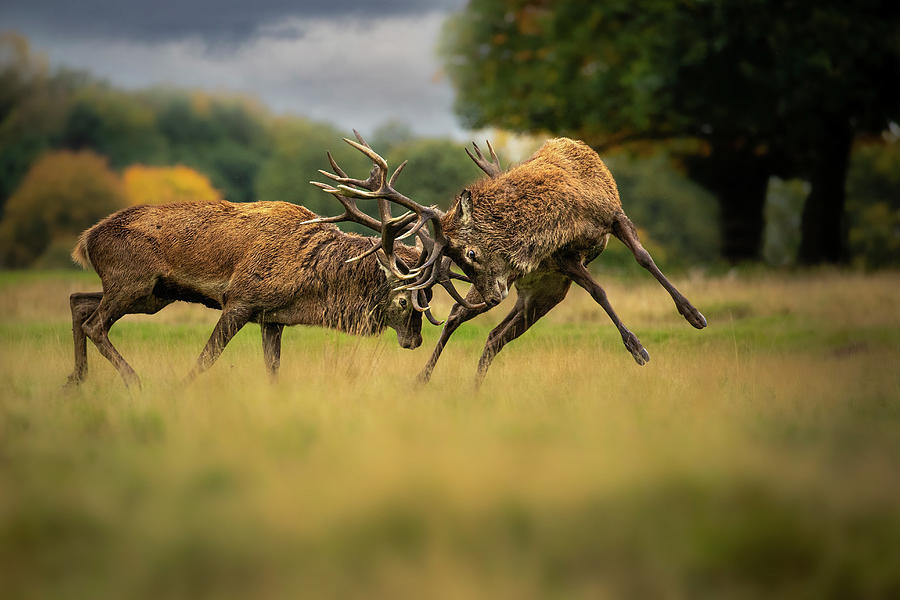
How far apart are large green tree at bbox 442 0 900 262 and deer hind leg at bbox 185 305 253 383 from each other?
43.0 ft

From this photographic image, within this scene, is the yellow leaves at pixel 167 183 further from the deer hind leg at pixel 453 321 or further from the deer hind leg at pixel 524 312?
the deer hind leg at pixel 524 312

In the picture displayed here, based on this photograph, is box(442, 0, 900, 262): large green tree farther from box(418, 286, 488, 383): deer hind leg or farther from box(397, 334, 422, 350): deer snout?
box(397, 334, 422, 350): deer snout

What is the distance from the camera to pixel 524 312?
28.8ft

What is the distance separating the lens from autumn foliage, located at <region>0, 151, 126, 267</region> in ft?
79.6

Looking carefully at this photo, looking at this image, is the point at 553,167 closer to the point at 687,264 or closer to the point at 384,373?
the point at 384,373

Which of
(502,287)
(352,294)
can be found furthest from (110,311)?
(502,287)

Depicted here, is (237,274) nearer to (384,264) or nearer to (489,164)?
(384,264)

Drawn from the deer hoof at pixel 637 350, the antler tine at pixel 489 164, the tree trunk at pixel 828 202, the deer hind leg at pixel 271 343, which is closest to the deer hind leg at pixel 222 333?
the deer hind leg at pixel 271 343

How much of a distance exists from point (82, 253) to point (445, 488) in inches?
213

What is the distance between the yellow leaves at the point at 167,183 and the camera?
2477 cm

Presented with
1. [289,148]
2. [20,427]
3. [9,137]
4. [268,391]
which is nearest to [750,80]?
[289,148]

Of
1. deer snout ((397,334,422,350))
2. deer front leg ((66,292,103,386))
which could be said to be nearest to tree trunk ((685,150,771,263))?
deer snout ((397,334,422,350))

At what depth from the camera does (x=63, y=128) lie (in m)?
27.9

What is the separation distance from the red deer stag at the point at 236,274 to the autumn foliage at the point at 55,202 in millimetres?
15346
